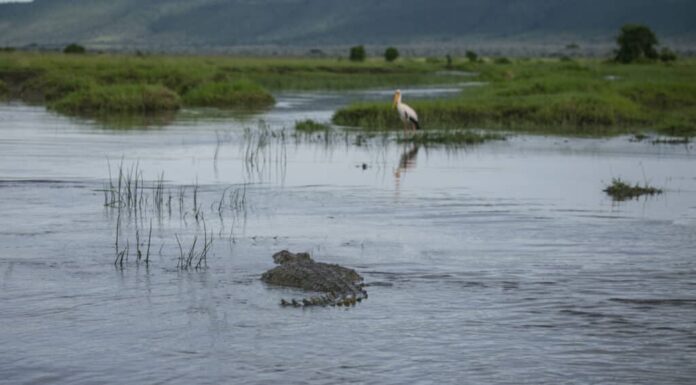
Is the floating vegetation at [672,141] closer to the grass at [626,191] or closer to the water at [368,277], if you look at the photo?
the water at [368,277]

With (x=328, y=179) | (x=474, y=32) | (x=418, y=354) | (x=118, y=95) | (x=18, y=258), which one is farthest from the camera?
(x=474, y=32)

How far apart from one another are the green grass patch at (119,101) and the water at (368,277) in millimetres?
15401

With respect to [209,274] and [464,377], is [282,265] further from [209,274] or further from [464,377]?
[464,377]

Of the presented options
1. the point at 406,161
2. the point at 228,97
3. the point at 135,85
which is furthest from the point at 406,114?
the point at 228,97

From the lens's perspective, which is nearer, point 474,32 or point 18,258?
point 18,258

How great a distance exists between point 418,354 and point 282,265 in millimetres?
2589

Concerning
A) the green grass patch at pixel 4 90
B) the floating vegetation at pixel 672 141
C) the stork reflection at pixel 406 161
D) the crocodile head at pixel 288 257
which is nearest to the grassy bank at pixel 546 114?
the floating vegetation at pixel 672 141

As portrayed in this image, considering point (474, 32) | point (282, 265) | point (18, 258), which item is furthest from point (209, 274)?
point (474, 32)

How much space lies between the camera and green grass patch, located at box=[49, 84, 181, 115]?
123 feet

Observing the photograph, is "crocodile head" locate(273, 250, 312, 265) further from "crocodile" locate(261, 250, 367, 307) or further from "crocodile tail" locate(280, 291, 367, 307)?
"crocodile tail" locate(280, 291, 367, 307)

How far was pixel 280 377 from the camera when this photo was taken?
8516mm

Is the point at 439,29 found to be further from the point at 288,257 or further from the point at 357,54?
the point at 288,257

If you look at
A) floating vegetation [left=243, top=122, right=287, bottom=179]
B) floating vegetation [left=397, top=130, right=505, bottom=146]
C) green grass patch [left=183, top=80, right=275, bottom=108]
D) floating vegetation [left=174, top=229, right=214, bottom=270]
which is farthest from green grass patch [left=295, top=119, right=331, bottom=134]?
floating vegetation [left=174, top=229, right=214, bottom=270]

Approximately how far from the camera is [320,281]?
10984mm
